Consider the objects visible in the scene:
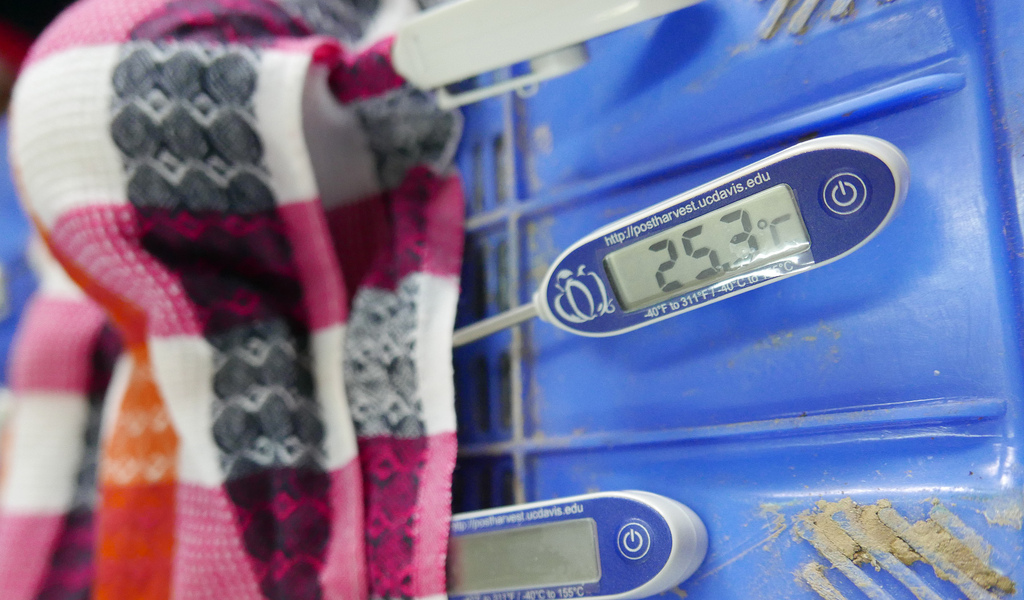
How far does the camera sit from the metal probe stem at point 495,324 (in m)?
0.56

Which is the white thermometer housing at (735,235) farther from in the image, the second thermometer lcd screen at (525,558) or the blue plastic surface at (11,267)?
the blue plastic surface at (11,267)

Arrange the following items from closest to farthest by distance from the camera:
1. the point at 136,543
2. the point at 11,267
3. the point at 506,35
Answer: the point at 506,35 → the point at 136,543 → the point at 11,267

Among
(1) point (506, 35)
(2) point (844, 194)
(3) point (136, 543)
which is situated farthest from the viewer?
(3) point (136, 543)

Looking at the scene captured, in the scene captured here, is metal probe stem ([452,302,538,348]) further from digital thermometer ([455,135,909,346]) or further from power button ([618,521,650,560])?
power button ([618,521,650,560])

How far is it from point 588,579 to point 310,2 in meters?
0.61

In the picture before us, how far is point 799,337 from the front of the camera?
48 centimetres

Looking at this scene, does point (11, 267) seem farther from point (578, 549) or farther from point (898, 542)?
point (898, 542)

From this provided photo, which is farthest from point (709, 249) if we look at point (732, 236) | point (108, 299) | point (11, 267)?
point (11, 267)

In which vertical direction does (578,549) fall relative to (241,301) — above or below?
below

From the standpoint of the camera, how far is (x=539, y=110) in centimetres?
65

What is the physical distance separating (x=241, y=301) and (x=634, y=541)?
→ 1.29ft

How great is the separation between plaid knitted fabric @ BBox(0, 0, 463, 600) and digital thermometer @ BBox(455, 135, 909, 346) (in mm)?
153

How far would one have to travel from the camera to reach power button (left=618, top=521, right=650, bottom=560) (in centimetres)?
47

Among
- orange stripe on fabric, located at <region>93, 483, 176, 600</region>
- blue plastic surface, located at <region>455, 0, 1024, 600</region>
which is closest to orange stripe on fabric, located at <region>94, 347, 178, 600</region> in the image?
orange stripe on fabric, located at <region>93, 483, 176, 600</region>
